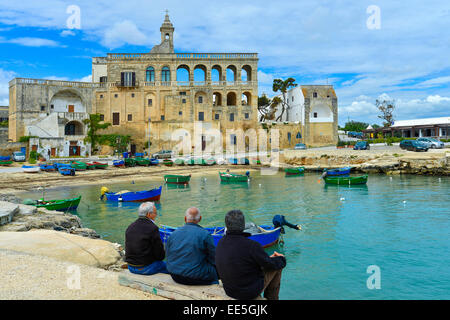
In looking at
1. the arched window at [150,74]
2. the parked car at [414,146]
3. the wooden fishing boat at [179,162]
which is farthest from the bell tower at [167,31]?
the parked car at [414,146]

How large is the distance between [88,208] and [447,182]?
1186 inches

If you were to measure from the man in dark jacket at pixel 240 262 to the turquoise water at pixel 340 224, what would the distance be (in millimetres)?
4257

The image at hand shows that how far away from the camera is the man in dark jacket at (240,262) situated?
4973 mm

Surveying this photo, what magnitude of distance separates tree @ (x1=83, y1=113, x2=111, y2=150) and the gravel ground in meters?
47.5

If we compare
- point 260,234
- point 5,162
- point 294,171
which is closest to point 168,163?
point 294,171

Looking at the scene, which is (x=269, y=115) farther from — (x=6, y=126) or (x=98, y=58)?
(x=6, y=126)

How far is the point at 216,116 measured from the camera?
5766 centimetres

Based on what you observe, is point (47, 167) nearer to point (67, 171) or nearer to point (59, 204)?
point (67, 171)

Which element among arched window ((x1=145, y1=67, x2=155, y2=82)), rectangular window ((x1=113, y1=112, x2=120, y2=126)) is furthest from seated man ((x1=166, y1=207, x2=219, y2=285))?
arched window ((x1=145, y1=67, x2=155, y2=82))

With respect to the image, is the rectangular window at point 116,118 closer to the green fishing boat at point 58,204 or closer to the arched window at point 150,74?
the arched window at point 150,74

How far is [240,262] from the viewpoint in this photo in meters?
4.98

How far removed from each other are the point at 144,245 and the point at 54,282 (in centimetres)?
173

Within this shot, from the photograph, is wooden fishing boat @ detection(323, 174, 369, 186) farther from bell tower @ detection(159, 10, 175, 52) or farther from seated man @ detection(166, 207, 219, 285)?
bell tower @ detection(159, 10, 175, 52)

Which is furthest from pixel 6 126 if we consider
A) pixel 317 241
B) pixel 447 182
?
pixel 447 182
